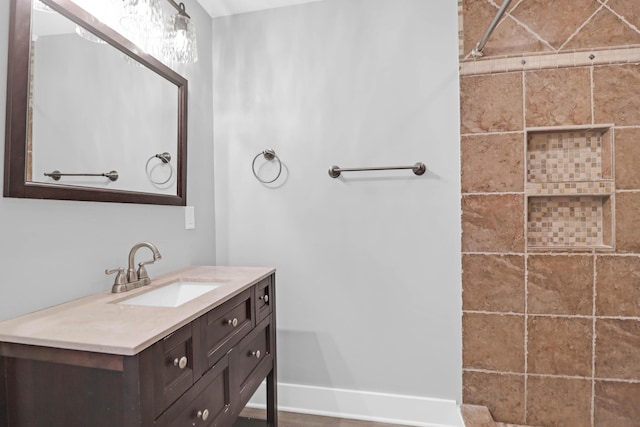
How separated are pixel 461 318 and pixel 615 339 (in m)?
0.73

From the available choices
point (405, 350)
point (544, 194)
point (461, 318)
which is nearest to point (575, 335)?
point (461, 318)

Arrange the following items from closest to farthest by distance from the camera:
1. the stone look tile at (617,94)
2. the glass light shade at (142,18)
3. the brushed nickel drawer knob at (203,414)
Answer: the brushed nickel drawer knob at (203,414) < the glass light shade at (142,18) < the stone look tile at (617,94)

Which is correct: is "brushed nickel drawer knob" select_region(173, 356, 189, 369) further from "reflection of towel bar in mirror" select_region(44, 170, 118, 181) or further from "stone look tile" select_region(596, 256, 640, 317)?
"stone look tile" select_region(596, 256, 640, 317)

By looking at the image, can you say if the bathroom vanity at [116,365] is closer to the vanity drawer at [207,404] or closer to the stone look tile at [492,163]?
Answer: the vanity drawer at [207,404]

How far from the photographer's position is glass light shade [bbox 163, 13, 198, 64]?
1.52 meters

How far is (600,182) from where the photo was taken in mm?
1656

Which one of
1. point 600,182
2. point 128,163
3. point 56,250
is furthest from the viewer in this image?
point 600,182

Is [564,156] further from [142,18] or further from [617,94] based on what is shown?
[142,18]

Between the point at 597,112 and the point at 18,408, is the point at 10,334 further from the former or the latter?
the point at 597,112

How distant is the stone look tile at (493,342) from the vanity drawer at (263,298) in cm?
105

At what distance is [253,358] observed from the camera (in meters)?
1.42

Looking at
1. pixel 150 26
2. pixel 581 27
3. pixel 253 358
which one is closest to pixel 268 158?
pixel 150 26

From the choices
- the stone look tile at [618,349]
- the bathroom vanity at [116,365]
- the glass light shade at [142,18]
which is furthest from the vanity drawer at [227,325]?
the stone look tile at [618,349]

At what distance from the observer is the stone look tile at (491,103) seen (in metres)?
1.74
